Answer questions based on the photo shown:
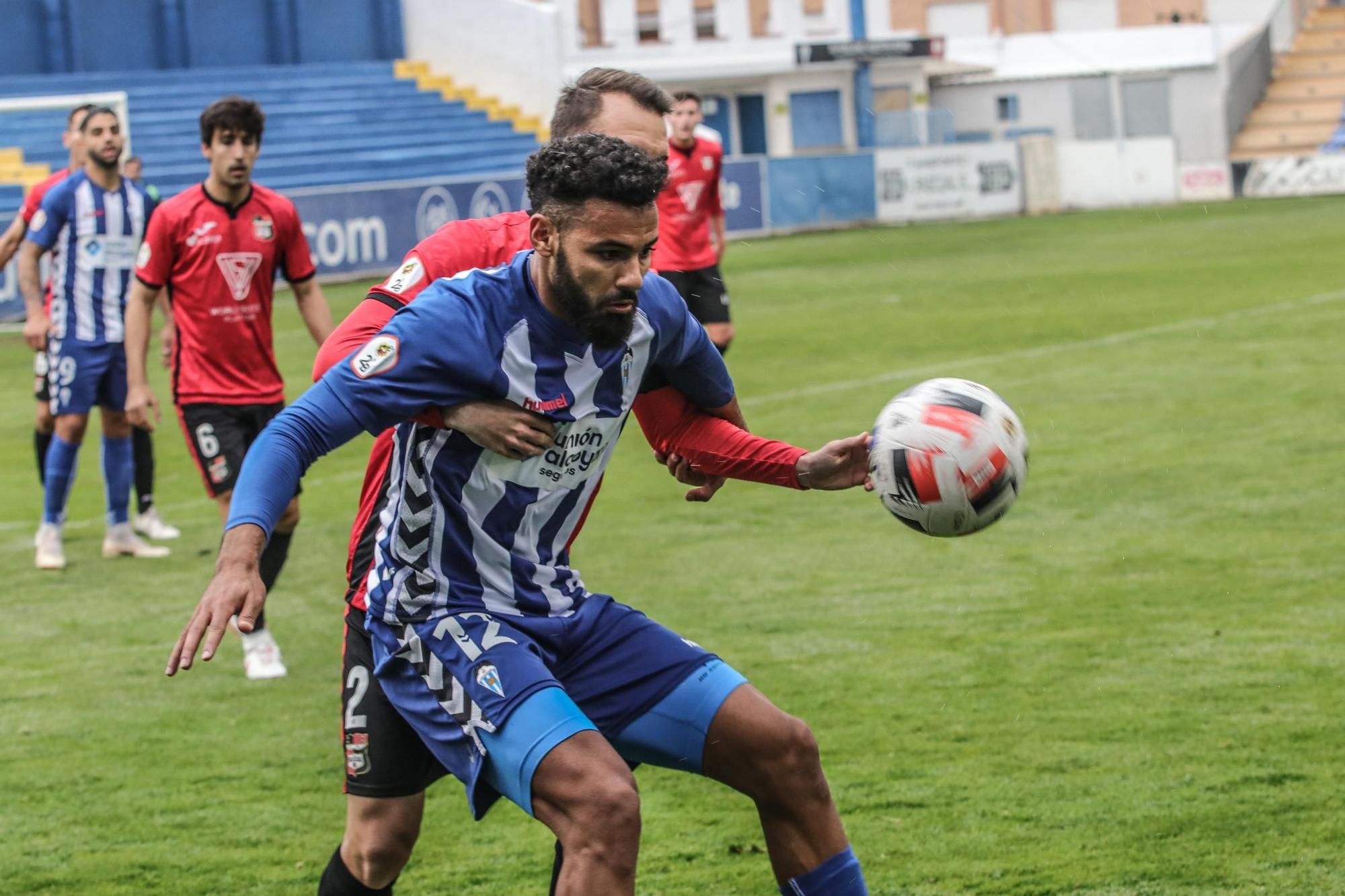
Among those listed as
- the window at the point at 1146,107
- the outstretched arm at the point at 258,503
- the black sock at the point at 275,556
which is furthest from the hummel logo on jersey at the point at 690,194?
the window at the point at 1146,107

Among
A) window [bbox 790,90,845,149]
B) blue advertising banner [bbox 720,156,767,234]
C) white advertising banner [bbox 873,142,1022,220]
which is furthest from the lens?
window [bbox 790,90,845,149]

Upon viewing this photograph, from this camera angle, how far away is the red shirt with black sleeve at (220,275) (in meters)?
7.11

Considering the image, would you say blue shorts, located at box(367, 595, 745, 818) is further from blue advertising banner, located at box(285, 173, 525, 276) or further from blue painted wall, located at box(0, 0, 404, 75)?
blue painted wall, located at box(0, 0, 404, 75)

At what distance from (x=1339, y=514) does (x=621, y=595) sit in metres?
3.45

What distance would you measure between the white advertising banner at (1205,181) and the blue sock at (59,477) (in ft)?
110

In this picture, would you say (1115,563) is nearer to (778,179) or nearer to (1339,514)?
(1339,514)

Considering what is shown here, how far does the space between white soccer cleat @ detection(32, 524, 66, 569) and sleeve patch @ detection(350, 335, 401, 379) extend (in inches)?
243

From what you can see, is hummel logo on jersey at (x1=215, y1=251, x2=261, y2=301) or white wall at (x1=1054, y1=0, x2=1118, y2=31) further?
white wall at (x1=1054, y1=0, x2=1118, y2=31)

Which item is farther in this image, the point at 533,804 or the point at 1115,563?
the point at 1115,563

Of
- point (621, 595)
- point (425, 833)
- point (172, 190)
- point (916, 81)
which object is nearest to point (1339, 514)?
point (621, 595)

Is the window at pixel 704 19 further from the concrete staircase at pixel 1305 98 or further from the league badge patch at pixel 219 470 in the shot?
the league badge patch at pixel 219 470


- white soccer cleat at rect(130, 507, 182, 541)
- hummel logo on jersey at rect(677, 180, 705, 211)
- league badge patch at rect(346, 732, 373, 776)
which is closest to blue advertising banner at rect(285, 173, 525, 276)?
hummel logo on jersey at rect(677, 180, 705, 211)

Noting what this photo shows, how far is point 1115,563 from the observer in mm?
7664

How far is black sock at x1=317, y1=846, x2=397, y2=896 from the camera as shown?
3.80 m
